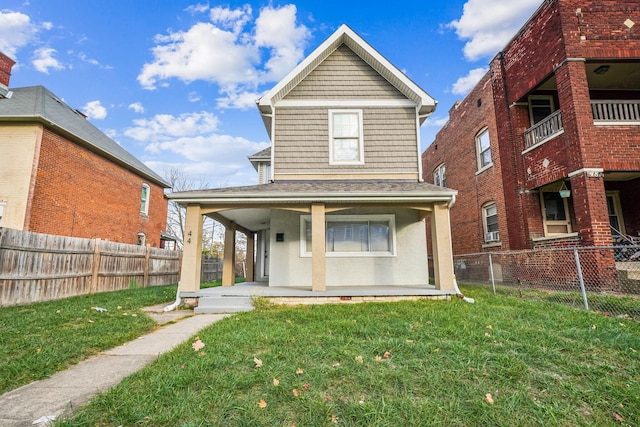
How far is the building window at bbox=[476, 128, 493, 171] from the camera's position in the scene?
1216 cm

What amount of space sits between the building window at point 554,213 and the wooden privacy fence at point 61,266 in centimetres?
1426

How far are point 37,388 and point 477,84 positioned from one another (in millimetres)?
15228

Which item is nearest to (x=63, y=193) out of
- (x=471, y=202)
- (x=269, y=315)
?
(x=269, y=315)

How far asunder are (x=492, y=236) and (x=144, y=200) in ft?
59.4

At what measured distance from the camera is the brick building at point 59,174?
11.1 metres

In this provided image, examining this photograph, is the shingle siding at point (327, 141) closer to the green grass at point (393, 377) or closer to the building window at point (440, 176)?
the green grass at point (393, 377)

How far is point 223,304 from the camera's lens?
676 cm

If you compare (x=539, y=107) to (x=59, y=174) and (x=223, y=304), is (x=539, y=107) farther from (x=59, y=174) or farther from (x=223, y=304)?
(x=59, y=174)

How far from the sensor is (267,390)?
271cm

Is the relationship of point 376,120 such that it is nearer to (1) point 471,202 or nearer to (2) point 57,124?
(1) point 471,202

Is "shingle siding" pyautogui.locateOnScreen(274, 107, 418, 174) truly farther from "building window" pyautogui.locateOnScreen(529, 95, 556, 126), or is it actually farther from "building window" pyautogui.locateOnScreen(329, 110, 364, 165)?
"building window" pyautogui.locateOnScreen(529, 95, 556, 126)

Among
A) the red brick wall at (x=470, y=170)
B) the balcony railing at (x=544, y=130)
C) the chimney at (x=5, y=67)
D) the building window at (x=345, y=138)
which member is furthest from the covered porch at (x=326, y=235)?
the chimney at (x=5, y=67)

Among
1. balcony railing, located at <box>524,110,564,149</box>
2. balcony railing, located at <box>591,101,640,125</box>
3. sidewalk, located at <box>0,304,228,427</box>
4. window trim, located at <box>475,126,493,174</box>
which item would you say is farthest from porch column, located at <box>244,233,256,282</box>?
balcony railing, located at <box>591,101,640,125</box>

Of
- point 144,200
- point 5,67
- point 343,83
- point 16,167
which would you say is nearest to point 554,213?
point 343,83
